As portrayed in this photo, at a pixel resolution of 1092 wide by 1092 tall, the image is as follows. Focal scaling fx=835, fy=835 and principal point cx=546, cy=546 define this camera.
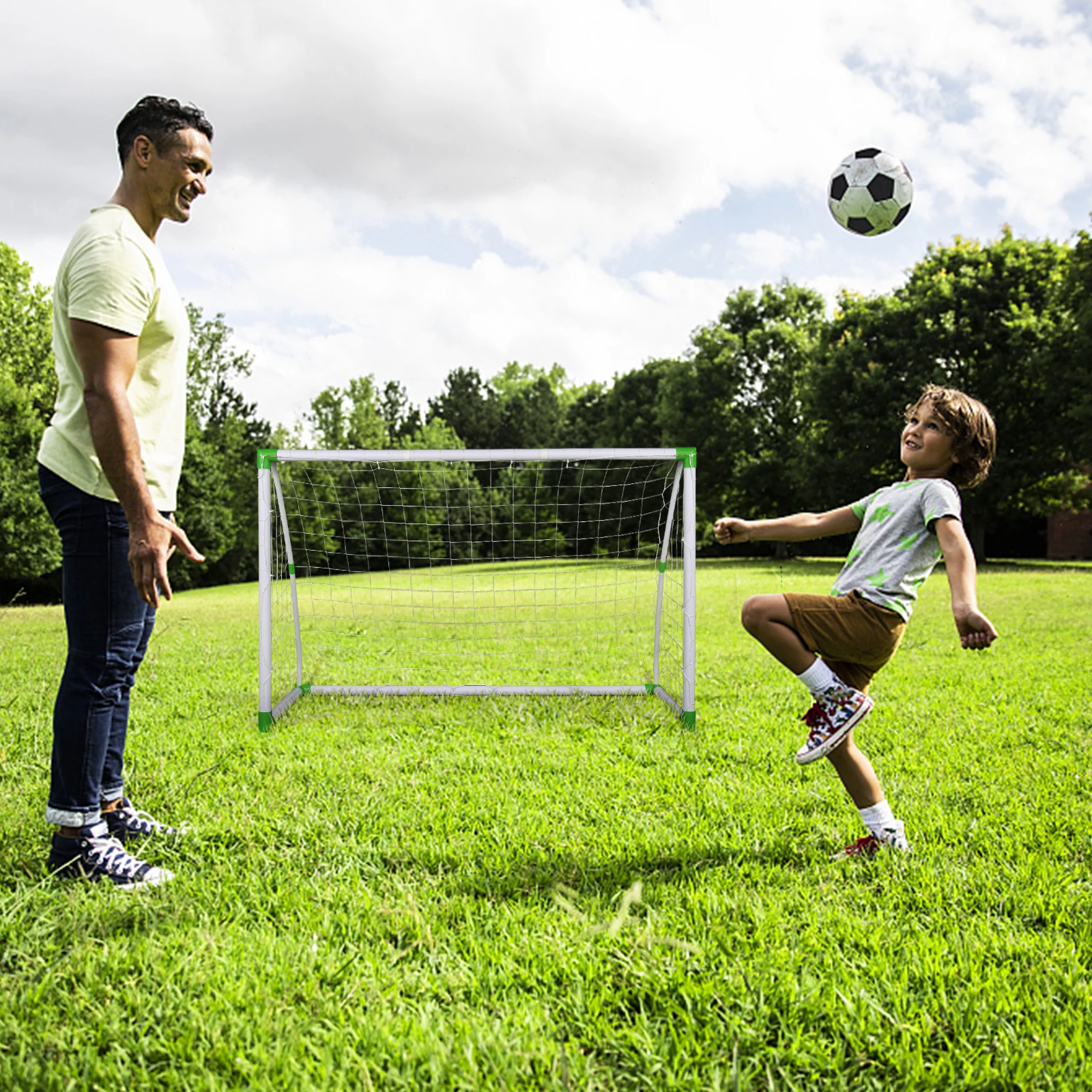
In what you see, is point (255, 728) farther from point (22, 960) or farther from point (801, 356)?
point (801, 356)

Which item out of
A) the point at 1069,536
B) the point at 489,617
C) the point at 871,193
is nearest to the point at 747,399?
the point at 1069,536

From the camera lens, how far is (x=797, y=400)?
32.0m

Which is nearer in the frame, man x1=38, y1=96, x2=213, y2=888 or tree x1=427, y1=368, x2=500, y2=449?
man x1=38, y1=96, x2=213, y2=888

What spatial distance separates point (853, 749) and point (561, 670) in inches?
166

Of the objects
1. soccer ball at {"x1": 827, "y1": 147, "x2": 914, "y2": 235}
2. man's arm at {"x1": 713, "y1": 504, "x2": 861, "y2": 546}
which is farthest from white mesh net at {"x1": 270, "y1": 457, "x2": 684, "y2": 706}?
soccer ball at {"x1": 827, "y1": 147, "x2": 914, "y2": 235}

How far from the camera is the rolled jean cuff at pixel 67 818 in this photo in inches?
101

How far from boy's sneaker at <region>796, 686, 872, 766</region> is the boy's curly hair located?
84cm

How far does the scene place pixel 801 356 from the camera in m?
31.6

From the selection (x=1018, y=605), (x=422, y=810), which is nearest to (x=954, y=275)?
(x=1018, y=605)

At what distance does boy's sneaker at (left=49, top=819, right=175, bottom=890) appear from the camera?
8.41 ft

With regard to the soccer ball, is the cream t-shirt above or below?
below

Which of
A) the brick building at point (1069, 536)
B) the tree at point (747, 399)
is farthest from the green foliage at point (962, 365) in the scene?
the brick building at point (1069, 536)

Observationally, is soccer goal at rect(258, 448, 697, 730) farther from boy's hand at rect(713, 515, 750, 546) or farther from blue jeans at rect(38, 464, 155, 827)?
blue jeans at rect(38, 464, 155, 827)

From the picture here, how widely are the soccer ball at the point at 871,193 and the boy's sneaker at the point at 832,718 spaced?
13.8 ft
